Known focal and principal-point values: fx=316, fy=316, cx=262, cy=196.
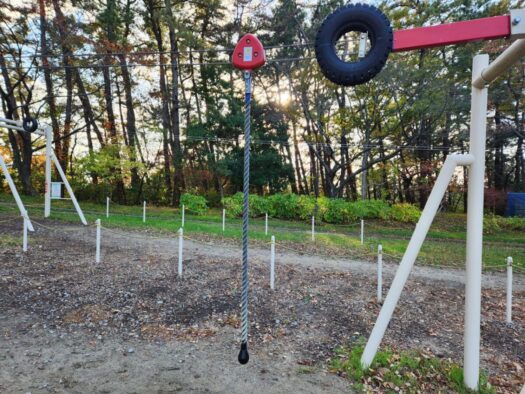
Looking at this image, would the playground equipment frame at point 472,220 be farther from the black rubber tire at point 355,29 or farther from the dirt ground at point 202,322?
the black rubber tire at point 355,29

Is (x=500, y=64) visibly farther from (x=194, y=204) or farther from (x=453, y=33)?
(x=194, y=204)

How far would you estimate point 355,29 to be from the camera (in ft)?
9.19

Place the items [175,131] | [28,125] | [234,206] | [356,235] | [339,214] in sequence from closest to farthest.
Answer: [28,125], [356,235], [339,214], [234,206], [175,131]

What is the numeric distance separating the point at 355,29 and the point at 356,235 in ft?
36.3

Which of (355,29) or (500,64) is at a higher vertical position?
(355,29)

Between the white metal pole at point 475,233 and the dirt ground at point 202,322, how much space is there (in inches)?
22.8

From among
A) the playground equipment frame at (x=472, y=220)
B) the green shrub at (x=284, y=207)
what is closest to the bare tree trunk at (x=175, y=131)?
the green shrub at (x=284, y=207)

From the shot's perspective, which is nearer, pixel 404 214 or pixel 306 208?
pixel 306 208

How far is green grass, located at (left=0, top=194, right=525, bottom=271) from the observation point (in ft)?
31.3

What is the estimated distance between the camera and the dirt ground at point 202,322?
10.9 ft

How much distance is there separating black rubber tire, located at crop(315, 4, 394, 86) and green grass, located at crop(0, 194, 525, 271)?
612 cm

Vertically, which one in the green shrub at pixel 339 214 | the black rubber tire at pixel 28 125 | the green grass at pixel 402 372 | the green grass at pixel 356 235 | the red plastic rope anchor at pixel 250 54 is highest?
the black rubber tire at pixel 28 125

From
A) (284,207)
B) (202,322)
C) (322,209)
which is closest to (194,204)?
(284,207)

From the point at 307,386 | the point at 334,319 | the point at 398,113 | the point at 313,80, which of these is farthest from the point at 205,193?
the point at 307,386
